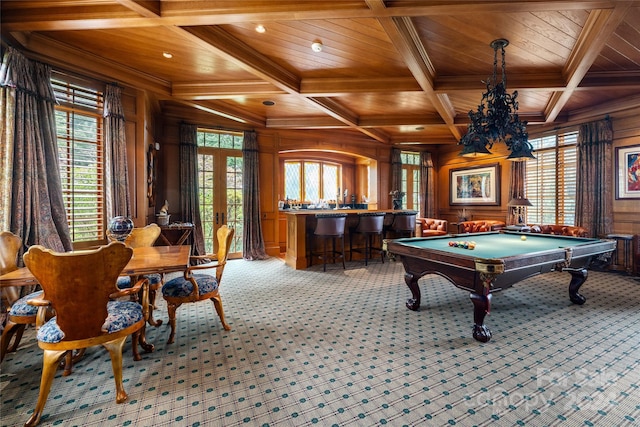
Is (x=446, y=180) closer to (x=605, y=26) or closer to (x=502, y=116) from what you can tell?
(x=502, y=116)

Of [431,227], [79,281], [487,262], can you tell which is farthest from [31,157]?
[431,227]

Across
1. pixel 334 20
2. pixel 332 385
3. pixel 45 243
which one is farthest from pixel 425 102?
pixel 45 243

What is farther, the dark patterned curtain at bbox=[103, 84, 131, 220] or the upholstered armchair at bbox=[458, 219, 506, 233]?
the upholstered armchair at bbox=[458, 219, 506, 233]

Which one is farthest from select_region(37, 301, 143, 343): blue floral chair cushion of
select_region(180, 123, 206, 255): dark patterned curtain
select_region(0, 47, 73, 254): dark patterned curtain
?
select_region(180, 123, 206, 255): dark patterned curtain

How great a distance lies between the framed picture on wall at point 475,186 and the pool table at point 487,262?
4230mm

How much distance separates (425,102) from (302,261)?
12.5ft

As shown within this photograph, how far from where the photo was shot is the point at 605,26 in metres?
2.72

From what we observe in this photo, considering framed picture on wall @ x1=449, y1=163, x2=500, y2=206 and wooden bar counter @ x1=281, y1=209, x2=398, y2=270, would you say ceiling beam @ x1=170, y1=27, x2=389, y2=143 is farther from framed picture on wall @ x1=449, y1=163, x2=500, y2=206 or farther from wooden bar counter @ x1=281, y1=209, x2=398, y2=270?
framed picture on wall @ x1=449, y1=163, x2=500, y2=206

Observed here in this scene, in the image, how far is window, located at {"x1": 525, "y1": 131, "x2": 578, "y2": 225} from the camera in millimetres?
6172

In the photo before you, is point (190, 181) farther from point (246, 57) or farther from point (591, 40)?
point (591, 40)

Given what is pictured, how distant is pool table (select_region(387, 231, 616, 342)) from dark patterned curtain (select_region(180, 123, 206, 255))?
4.24 metres

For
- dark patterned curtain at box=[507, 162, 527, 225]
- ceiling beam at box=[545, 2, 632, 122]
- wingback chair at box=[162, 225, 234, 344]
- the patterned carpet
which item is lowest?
the patterned carpet

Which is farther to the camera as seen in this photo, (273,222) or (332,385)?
(273,222)

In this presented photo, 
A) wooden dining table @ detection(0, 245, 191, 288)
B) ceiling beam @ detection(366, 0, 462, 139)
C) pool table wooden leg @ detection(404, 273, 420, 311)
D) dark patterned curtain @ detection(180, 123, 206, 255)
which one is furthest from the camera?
dark patterned curtain @ detection(180, 123, 206, 255)
